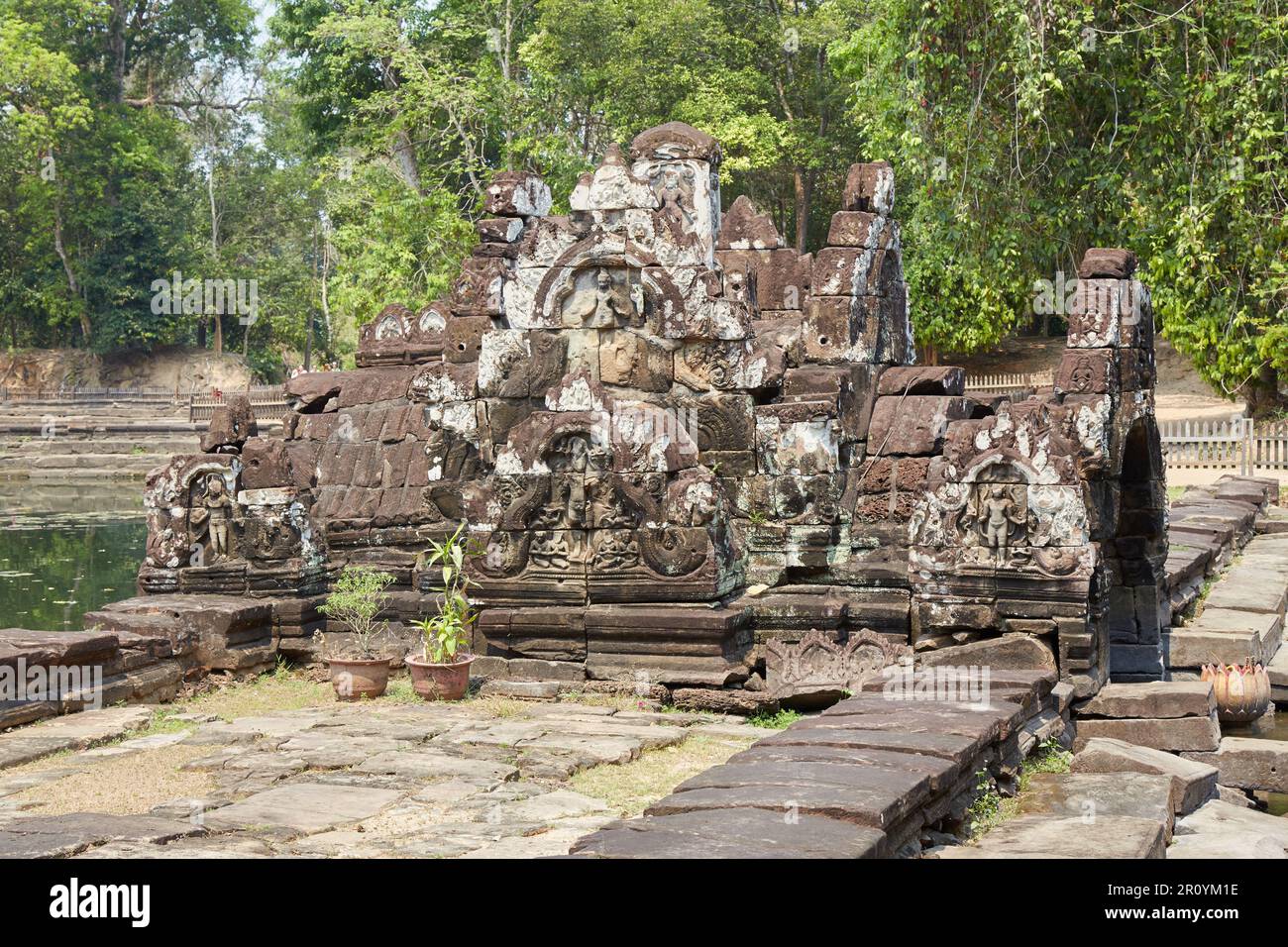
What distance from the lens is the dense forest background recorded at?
19.1 meters

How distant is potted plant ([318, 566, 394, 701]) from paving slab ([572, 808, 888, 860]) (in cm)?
410

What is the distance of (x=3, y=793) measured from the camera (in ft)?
21.2

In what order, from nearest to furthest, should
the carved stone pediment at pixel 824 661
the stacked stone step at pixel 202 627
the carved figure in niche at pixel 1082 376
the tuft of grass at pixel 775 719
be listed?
the tuft of grass at pixel 775 719, the carved stone pediment at pixel 824 661, the carved figure in niche at pixel 1082 376, the stacked stone step at pixel 202 627

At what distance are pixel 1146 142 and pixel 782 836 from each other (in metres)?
17.4

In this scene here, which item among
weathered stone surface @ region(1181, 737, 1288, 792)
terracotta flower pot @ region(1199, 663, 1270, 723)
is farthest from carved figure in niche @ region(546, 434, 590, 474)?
terracotta flower pot @ region(1199, 663, 1270, 723)

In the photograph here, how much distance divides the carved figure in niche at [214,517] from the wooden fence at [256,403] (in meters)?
23.1

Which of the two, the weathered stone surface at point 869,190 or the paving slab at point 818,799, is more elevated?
the weathered stone surface at point 869,190

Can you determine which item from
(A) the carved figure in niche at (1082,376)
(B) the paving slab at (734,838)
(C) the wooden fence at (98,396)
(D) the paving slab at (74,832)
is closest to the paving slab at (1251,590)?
(A) the carved figure in niche at (1082,376)

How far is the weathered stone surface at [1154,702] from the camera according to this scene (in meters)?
8.01

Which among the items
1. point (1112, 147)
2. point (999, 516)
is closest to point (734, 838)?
point (999, 516)

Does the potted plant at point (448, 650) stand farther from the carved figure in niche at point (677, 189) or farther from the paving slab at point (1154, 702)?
the paving slab at point (1154, 702)

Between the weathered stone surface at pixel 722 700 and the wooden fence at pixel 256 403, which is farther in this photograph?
the wooden fence at pixel 256 403
